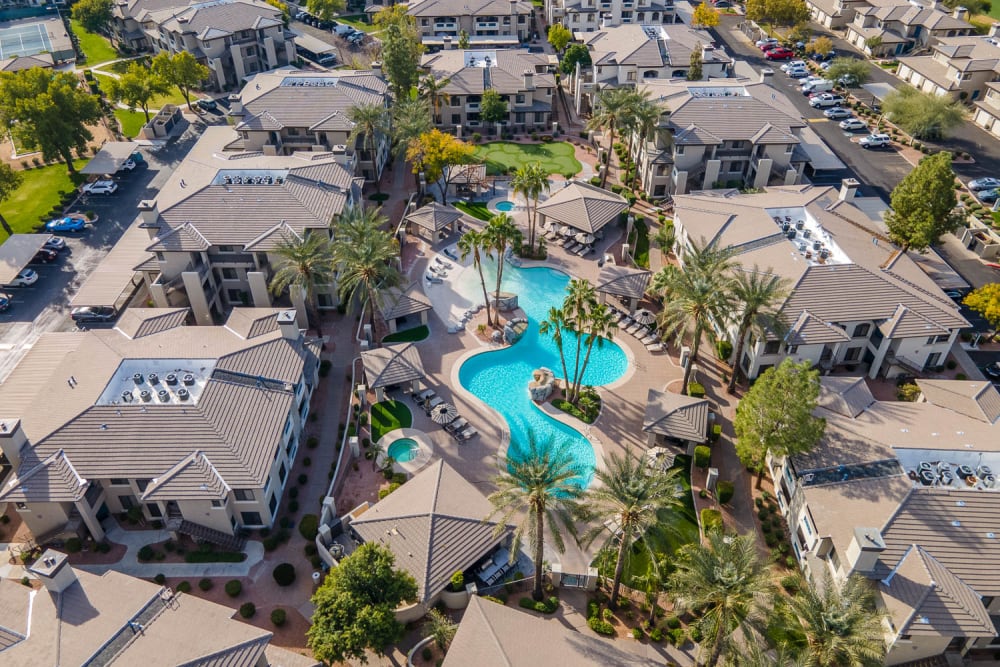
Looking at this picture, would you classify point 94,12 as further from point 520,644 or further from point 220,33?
point 520,644

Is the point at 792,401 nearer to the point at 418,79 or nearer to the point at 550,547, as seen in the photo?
the point at 550,547

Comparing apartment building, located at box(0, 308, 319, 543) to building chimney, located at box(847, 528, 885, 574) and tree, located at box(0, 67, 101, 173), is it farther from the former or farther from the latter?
tree, located at box(0, 67, 101, 173)

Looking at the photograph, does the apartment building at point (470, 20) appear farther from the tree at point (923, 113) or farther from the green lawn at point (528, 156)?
the tree at point (923, 113)

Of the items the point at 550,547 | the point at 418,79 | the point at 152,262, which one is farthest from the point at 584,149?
the point at 550,547

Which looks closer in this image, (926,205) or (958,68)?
(926,205)

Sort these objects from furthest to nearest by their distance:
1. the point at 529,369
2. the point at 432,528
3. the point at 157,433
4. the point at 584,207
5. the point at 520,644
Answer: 1. the point at 584,207
2. the point at 529,369
3. the point at 157,433
4. the point at 432,528
5. the point at 520,644

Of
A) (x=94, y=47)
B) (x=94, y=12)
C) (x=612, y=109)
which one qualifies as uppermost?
(x=94, y=12)

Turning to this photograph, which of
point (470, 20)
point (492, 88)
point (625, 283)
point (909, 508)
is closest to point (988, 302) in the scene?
point (909, 508)

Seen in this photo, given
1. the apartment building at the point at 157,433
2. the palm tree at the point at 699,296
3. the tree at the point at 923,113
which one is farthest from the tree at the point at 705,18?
the apartment building at the point at 157,433
